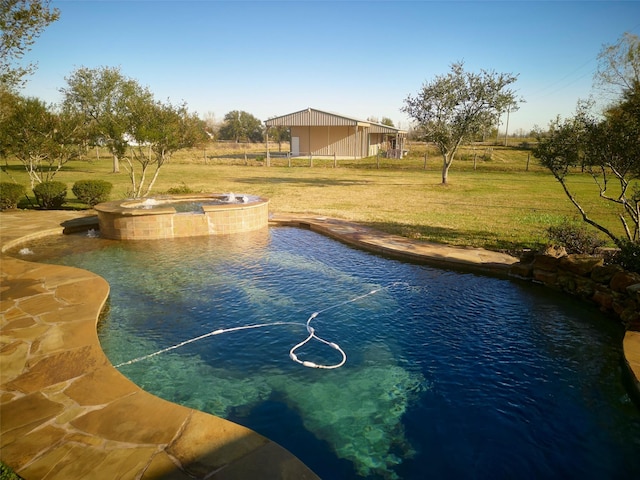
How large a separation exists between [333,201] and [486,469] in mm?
13223

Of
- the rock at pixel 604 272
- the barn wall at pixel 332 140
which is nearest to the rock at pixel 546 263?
the rock at pixel 604 272

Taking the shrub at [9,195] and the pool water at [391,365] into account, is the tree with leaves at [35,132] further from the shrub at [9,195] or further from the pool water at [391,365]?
the pool water at [391,365]

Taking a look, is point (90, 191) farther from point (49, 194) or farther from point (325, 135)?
point (325, 135)

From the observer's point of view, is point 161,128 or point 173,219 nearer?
point 173,219

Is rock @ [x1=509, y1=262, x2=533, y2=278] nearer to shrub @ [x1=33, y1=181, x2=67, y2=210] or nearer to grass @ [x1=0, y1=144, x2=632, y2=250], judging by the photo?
grass @ [x1=0, y1=144, x2=632, y2=250]

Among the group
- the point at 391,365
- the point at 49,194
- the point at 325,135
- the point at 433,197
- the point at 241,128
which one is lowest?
the point at 391,365

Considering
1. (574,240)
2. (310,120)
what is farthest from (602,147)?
(310,120)

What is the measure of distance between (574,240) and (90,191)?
1432 cm

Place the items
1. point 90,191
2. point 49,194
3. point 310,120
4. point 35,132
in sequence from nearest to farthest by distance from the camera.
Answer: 1. point 35,132
2. point 49,194
3. point 90,191
4. point 310,120

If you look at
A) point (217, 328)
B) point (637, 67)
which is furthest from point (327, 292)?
point (637, 67)

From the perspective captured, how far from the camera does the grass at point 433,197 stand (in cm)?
1062

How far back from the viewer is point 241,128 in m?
63.3

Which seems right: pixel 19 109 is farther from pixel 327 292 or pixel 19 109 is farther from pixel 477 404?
pixel 477 404

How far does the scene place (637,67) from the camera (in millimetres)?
14820
